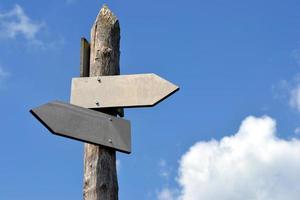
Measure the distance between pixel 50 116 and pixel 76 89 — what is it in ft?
1.67

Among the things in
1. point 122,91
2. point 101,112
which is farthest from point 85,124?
point 122,91

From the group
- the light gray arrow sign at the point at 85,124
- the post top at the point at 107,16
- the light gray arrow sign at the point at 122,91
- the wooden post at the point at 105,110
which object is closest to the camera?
the light gray arrow sign at the point at 85,124

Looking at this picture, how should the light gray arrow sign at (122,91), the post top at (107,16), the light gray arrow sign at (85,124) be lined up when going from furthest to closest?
the post top at (107,16), the light gray arrow sign at (122,91), the light gray arrow sign at (85,124)

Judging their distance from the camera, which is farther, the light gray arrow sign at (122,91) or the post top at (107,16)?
the post top at (107,16)

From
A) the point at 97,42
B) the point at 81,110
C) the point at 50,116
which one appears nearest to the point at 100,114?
the point at 81,110

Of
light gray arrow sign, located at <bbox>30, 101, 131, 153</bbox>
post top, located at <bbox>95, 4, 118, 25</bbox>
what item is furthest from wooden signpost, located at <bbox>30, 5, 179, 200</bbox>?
post top, located at <bbox>95, 4, 118, 25</bbox>

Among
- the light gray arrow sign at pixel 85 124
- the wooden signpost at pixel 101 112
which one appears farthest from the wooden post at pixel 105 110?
the light gray arrow sign at pixel 85 124

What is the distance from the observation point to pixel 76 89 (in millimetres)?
4266

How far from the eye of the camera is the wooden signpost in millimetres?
3893

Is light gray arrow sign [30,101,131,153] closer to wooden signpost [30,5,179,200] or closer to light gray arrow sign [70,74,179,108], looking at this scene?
wooden signpost [30,5,179,200]

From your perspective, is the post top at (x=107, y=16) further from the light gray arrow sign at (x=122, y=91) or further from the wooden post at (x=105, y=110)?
the light gray arrow sign at (x=122, y=91)

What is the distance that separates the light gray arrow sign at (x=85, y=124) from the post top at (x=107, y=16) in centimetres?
102

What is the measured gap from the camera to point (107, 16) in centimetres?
475

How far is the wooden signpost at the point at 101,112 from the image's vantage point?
153 inches
